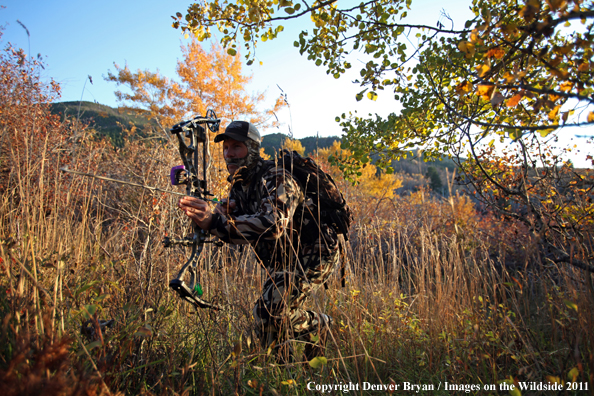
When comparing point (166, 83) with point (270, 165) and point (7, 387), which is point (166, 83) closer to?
point (270, 165)

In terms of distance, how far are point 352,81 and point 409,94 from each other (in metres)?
0.61

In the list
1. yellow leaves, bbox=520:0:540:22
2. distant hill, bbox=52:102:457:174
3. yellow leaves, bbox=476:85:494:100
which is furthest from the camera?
distant hill, bbox=52:102:457:174

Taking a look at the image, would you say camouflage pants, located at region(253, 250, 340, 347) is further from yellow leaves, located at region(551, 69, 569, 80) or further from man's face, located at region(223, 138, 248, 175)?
yellow leaves, located at region(551, 69, 569, 80)

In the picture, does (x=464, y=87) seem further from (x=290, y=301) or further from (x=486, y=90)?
(x=290, y=301)

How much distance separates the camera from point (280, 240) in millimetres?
2016

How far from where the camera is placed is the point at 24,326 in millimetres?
1370

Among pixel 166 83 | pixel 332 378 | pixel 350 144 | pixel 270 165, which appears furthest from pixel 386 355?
pixel 166 83

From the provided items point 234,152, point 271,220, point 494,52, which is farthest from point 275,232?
point 494,52

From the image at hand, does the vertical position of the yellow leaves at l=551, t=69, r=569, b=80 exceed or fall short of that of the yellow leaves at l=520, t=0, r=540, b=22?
it falls short

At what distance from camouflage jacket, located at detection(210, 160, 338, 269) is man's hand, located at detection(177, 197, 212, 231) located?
0.16ft

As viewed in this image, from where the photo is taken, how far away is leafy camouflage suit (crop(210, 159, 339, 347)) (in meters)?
1.86

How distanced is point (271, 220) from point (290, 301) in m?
0.62

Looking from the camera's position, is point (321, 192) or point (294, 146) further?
point (294, 146)

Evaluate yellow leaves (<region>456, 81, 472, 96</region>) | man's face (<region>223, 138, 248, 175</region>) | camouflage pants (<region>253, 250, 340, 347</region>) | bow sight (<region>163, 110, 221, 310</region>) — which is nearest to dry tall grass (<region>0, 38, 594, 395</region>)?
camouflage pants (<region>253, 250, 340, 347</region>)
